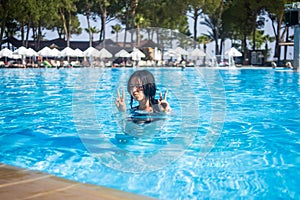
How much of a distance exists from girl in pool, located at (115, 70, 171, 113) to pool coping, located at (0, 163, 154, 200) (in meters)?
2.35

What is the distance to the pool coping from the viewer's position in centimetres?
300

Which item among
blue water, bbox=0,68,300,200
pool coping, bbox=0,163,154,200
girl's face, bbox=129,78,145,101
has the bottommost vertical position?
blue water, bbox=0,68,300,200

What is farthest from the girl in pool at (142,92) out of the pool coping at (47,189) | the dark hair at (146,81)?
the pool coping at (47,189)

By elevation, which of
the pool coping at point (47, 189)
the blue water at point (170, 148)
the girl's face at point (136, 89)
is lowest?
the blue water at point (170, 148)

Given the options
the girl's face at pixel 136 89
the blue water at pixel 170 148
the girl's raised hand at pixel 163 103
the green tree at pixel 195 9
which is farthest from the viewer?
the green tree at pixel 195 9

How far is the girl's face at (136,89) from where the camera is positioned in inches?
225

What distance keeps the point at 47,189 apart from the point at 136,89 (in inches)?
110

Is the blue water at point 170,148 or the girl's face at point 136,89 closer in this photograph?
the blue water at point 170,148

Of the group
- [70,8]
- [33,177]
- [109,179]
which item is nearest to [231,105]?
[109,179]

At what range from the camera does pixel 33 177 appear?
3.56 meters

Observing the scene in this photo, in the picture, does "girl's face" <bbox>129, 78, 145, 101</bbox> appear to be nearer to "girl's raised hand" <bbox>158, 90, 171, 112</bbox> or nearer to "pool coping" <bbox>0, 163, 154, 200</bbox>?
"girl's raised hand" <bbox>158, 90, 171, 112</bbox>

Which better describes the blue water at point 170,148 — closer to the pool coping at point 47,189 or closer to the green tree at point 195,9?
the pool coping at point 47,189

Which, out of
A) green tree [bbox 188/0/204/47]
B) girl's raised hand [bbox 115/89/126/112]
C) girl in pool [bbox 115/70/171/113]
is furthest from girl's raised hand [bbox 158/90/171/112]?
green tree [bbox 188/0/204/47]

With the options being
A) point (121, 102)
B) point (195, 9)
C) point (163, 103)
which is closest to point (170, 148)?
point (121, 102)
